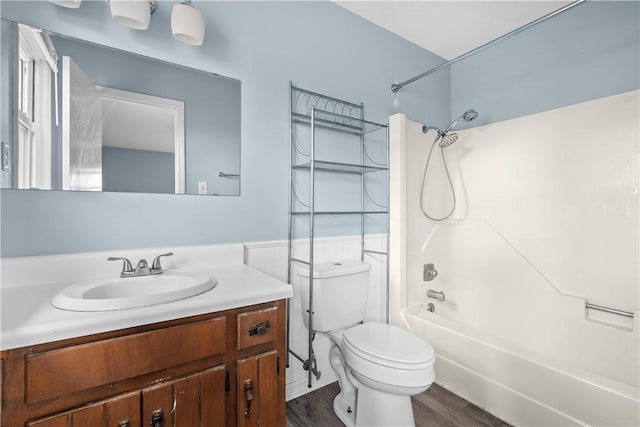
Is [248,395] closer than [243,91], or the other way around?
[248,395]

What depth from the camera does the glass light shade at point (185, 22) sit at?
4.19 feet

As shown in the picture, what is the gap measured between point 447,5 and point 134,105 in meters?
2.01

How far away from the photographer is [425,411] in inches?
65.7

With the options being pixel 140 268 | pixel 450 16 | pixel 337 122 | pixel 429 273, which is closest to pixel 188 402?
pixel 140 268

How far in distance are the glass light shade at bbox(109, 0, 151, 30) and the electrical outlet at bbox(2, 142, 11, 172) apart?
639 mm

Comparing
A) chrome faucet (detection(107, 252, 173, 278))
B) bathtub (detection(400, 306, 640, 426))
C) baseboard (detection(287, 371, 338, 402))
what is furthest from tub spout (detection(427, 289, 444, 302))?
chrome faucet (detection(107, 252, 173, 278))

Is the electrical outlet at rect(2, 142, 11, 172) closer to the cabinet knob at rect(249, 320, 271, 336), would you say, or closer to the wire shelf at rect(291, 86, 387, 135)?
the cabinet knob at rect(249, 320, 271, 336)

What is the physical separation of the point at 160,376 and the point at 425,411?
4.78 feet

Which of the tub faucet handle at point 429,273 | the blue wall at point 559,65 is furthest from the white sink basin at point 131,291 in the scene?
the blue wall at point 559,65

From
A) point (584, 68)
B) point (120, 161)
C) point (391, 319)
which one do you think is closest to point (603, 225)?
point (584, 68)

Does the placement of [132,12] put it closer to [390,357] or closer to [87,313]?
[87,313]

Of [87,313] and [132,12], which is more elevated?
[132,12]

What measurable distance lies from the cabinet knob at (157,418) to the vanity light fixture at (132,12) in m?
1.44

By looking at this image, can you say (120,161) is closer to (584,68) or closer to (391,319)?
(391,319)
